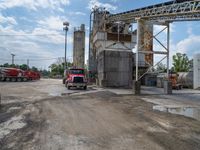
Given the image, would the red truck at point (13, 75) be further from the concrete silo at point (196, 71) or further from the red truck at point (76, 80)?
the concrete silo at point (196, 71)

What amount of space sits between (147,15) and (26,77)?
36.1 m

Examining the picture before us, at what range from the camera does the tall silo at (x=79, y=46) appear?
56.5 meters

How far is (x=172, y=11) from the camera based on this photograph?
18.1 meters

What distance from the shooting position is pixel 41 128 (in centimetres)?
721

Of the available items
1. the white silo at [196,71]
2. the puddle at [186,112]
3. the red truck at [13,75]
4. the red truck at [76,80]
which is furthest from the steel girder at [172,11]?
the red truck at [13,75]

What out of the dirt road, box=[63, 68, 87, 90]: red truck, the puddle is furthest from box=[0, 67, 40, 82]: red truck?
the puddle

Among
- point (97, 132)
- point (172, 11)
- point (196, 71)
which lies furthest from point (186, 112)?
point (196, 71)

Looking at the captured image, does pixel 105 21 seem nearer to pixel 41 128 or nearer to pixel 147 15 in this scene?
pixel 147 15

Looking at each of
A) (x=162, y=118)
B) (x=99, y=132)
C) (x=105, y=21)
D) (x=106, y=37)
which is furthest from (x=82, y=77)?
(x=99, y=132)

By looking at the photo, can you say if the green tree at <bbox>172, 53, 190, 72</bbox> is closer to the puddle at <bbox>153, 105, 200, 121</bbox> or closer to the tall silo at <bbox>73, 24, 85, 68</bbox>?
the tall silo at <bbox>73, 24, 85, 68</bbox>

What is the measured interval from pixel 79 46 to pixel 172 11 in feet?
134

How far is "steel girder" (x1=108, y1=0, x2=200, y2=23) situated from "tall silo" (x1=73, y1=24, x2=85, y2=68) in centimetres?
3332

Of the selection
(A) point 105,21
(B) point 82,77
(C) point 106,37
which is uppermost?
(A) point 105,21

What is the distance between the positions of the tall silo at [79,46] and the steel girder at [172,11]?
109 feet
